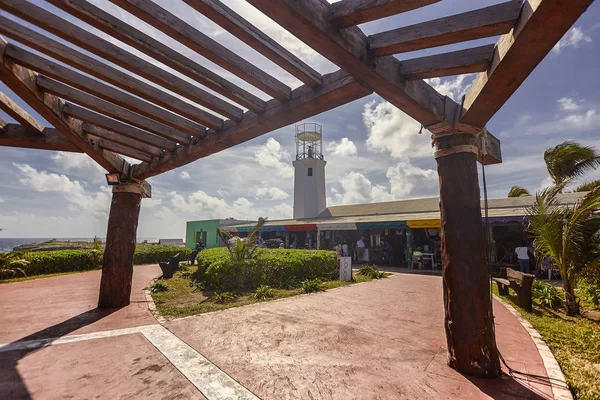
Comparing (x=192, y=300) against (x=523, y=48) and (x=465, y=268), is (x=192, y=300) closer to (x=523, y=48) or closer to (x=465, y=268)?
(x=465, y=268)

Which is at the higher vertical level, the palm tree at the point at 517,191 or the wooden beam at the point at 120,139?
the palm tree at the point at 517,191

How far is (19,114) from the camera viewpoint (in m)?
4.69

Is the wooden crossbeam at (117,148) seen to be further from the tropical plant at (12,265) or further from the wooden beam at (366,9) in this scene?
the tropical plant at (12,265)

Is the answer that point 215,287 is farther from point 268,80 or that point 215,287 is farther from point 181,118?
point 268,80

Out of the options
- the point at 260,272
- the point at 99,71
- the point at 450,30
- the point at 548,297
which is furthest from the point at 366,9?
the point at 260,272

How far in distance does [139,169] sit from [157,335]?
378 cm

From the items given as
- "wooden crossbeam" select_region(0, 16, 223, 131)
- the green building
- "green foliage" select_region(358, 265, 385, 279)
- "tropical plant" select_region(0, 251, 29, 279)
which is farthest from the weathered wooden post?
the green building

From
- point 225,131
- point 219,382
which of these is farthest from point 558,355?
point 225,131

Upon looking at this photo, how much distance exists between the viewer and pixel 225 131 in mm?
4609

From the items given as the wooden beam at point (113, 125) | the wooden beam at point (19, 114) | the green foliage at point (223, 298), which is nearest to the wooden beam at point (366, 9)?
the wooden beam at point (113, 125)

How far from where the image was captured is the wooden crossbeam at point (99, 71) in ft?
9.72

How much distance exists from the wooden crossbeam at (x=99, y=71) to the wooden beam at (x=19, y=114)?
1.48 meters

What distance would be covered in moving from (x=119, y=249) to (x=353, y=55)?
6933 mm

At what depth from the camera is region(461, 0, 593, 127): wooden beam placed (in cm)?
182
